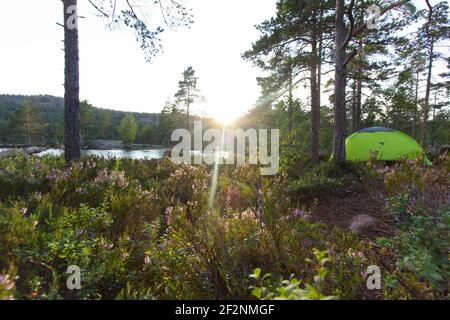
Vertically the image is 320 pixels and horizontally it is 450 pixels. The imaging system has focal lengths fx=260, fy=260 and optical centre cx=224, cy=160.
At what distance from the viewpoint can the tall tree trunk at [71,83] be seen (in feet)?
21.7

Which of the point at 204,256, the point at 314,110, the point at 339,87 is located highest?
the point at 314,110

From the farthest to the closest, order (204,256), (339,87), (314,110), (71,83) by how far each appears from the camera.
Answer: (314,110), (339,87), (71,83), (204,256)

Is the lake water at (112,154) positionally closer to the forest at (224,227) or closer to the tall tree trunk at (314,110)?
the forest at (224,227)

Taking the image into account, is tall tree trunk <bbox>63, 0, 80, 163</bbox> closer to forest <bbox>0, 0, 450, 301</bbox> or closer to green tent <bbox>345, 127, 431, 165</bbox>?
forest <bbox>0, 0, 450, 301</bbox>

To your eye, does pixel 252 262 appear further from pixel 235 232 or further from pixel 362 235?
pixel 362 235

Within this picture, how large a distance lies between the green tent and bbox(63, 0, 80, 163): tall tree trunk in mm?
9740

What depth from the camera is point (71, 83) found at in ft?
21.8

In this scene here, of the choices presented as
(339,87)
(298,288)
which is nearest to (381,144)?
(339,87)

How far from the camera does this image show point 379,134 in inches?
417

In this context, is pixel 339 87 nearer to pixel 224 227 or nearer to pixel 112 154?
pixel 224 227

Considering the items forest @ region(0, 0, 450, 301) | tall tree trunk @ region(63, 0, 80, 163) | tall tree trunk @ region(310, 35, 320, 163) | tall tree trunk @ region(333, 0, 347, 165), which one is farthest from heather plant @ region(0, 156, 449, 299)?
tall tree trunk @ region(310, 35, 320, 163)

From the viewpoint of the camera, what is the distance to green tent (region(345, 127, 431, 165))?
10.1 metres

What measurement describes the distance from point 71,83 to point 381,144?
10.8 m

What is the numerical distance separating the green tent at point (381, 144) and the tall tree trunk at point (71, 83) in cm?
974
